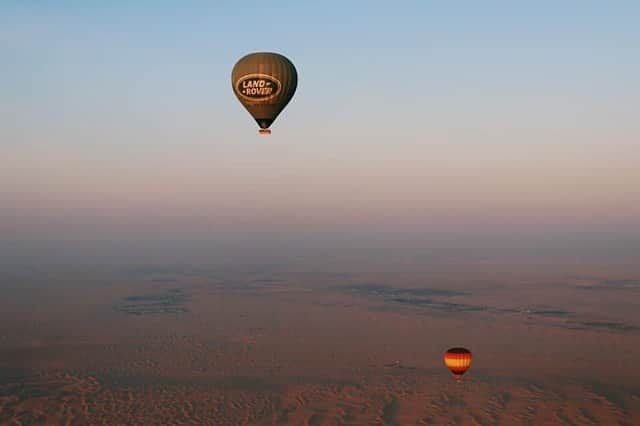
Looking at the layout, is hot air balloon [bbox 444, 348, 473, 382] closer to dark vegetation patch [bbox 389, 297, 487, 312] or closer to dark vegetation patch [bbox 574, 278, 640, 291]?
dark vegetation patch [bbox 389, 297, 487, 312]

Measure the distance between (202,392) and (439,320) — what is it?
93.4 feet

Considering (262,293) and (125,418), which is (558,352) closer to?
(125,418)

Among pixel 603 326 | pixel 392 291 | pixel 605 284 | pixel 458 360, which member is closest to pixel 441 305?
pixel 392 291

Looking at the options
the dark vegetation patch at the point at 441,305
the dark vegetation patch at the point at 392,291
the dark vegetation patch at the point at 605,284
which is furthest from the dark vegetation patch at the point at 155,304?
the dark vegetation patch at the point at 605,284

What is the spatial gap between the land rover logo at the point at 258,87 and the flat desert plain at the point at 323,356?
14242mm

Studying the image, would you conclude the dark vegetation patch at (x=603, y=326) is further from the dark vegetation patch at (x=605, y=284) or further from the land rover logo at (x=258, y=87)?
the land rover logo at (x=258, y=87)

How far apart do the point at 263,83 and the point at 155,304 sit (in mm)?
51416

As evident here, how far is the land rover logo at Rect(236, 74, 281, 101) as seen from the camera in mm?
24766

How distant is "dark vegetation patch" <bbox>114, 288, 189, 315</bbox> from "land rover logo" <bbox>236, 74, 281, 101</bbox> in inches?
1673

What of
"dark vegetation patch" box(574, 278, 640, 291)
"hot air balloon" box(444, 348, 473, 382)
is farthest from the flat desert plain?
"hot air balloon" box(444, 348, 473, 382)

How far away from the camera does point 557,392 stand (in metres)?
31.5

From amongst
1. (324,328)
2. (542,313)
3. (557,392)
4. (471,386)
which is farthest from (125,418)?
(542,313)

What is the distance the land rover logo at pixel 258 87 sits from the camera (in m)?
24.8

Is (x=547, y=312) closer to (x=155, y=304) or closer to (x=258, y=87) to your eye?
(x=155, y=304)
